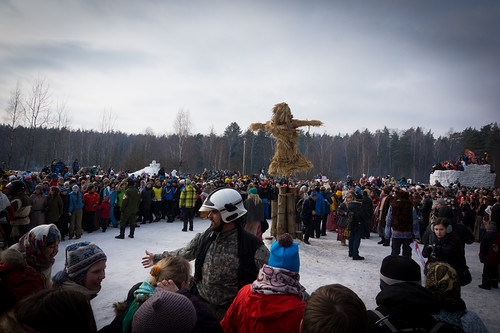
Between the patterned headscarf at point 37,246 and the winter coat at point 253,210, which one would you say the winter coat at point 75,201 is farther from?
the patterned headscarf at point 37,246

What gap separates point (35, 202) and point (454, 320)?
9931 millimetres

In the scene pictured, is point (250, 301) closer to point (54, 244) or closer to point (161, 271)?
point (161, 271)

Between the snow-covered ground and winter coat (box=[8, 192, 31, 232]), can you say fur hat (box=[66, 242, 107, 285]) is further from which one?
winter coat (box=[8, 192, 31, 232])

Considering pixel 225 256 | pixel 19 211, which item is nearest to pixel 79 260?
pixel 225 256

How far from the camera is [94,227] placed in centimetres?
1069

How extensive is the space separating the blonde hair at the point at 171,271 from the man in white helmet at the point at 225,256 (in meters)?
0.39

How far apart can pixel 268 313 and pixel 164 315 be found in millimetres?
786

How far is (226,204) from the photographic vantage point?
2721mm

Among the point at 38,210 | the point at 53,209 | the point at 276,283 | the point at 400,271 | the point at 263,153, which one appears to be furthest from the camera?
the point at 263,153

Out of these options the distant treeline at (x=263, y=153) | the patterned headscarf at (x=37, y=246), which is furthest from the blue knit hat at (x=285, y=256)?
the distant treeline at (x=263, y=153)

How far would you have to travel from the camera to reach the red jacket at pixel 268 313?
1943 mm

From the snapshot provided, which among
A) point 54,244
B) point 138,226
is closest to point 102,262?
point 54,244

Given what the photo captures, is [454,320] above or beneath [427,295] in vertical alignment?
beneath

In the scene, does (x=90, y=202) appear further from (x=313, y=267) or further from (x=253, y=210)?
(x=313, y=267)
